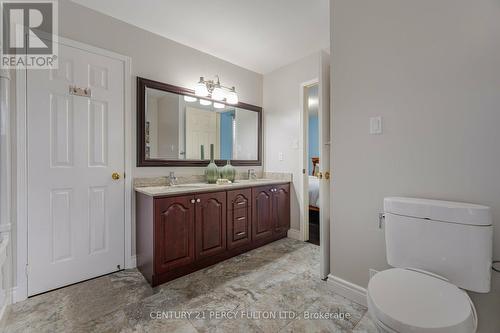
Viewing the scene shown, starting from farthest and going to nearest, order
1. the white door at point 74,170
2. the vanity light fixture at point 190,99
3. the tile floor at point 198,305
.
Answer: the vanity light fixture at point 190,99 < the white door at point 74,170 < the tile floor at point 198,305

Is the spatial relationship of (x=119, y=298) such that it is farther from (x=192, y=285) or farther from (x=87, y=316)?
(x=192, y=285)

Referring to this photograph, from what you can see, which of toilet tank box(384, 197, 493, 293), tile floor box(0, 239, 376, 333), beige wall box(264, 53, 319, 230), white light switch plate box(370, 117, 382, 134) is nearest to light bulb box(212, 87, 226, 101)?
beige wall box(264, 53, 319, 230)

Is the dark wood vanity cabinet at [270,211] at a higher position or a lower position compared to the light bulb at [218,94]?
lower

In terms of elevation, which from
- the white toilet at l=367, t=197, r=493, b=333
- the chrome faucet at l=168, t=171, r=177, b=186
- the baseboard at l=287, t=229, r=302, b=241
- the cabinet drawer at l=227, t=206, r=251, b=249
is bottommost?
the baseboard at l=287, t=229, r=302, b=241

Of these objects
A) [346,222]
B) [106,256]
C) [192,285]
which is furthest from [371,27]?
[106,256]

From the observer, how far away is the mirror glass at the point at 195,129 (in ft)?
7.49

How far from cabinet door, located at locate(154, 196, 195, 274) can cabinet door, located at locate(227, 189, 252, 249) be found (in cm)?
46

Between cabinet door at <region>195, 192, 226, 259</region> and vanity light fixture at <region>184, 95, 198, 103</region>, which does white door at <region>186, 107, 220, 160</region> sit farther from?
cabinet door at <region>195, 192, 226, 259</region>

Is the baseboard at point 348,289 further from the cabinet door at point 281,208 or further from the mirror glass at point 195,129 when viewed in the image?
the mirror glass at point 195,129

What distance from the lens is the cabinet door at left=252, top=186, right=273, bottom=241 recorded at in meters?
2.62

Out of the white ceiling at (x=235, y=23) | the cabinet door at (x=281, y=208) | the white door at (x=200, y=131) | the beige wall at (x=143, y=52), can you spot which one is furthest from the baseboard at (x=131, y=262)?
the white ceiling at (x=235, y=23)

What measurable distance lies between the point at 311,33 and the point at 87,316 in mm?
3166

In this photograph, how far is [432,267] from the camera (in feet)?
3.77

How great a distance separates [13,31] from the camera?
1648mm
